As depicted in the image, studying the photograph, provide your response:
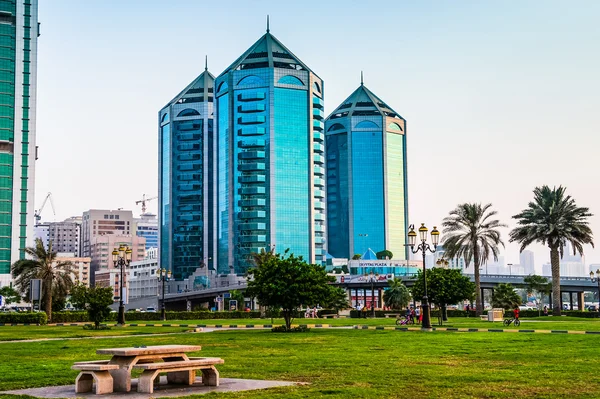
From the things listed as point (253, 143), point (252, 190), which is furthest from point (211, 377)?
point (253, 143)

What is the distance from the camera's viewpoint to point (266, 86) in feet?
654

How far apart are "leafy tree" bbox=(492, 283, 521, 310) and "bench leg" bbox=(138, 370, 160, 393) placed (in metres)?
82.5

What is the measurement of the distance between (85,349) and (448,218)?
62.1 metres

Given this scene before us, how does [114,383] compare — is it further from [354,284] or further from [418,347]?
[354,284]

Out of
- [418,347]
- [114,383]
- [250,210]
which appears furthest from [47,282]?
[250,210]

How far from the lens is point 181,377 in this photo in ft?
62.4

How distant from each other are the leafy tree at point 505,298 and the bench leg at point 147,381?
8248cm

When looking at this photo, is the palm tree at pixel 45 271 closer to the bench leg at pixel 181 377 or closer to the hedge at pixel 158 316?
the hedge at pixel 158 316

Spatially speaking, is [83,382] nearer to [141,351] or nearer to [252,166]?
[141,351]

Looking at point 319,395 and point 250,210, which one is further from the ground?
point 250,210

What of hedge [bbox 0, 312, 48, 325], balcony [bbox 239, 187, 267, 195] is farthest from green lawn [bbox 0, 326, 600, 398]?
balcony [bbox 239, 187, 267, 195]

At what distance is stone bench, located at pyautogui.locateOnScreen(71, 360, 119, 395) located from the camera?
17422mm

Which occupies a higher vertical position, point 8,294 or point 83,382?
point 8,294

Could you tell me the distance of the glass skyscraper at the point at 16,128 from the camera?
150m
